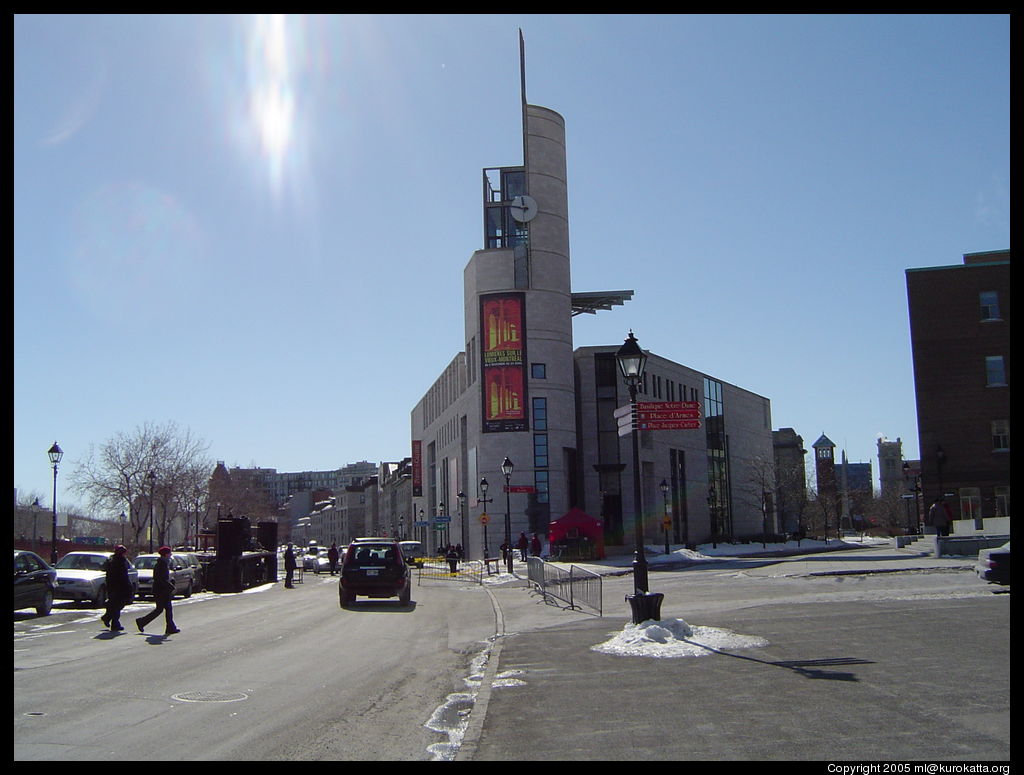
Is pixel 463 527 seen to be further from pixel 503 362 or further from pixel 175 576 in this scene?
pixel 175 576

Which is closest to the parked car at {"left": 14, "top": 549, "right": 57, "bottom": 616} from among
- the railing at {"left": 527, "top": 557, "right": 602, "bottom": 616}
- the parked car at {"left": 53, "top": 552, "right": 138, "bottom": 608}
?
the parked car at {"left": 53, "top": 552, "right": 138, "bottom": 608}

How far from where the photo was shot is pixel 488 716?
8.91 meters

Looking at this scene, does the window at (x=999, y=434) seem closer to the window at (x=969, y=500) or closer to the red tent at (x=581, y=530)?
the window at (x=969, y=500)

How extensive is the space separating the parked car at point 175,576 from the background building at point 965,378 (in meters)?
34.4

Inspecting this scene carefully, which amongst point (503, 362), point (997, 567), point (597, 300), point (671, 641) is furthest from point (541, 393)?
point (671, 641)

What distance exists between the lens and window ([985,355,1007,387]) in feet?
149

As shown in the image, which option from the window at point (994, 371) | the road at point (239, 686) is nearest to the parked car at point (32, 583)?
the road at point (239, 686)

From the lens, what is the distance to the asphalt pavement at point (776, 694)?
7.24 metres

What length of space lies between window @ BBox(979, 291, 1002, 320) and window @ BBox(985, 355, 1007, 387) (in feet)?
6.51

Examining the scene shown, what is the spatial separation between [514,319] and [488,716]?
64.8m

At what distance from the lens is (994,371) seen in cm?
4556

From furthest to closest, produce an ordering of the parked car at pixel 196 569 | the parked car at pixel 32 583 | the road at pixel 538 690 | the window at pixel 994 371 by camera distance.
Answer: the window at pixel 994 371 → the parked car at pixel 196 569 → the parked car at pixel 32 583 → the road at pixel 538 690
